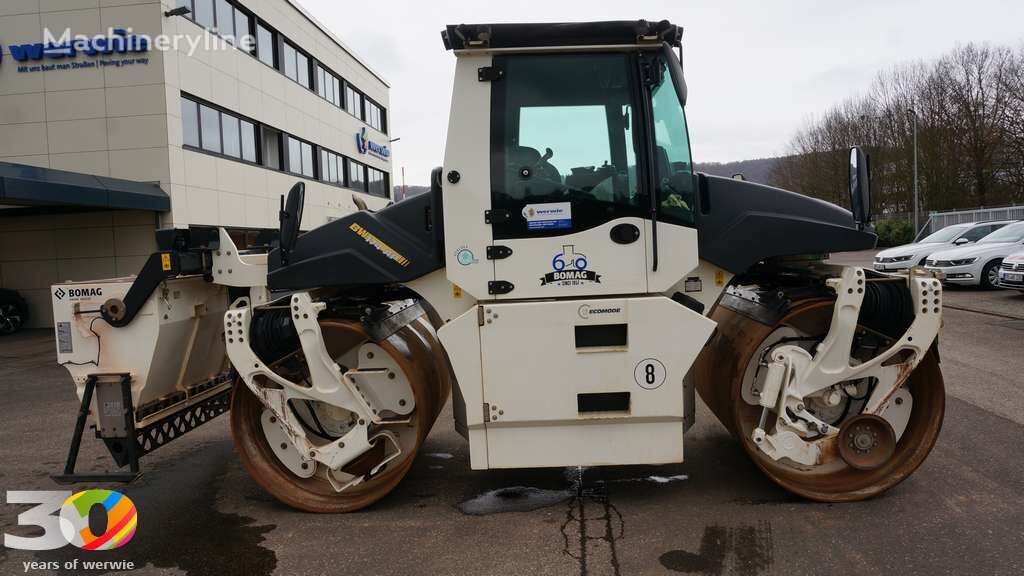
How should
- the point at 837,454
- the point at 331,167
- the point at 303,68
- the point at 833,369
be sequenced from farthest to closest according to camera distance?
1. the point at 331,167
2. the point at 303,68
3. the point at 837,454
4. the point at 833,369

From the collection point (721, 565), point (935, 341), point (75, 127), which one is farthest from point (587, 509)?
point (75, 127)

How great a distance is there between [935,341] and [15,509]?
5.98m

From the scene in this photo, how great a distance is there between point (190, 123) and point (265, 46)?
6.56m

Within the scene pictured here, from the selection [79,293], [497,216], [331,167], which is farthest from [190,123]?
[497,216]

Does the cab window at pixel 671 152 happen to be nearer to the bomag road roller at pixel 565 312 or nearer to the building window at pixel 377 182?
the bomag road roller at pixel 565 312

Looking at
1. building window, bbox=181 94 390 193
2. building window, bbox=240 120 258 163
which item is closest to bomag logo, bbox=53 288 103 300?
building window, bbox=181 94 390 193

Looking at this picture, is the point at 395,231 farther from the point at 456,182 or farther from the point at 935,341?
the point at 935,341

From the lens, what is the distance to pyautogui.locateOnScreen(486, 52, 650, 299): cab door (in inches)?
172

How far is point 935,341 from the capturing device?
450 cm

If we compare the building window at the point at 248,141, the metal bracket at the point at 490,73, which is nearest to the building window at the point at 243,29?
the building window at the point at 248,141

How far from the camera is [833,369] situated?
176 inches

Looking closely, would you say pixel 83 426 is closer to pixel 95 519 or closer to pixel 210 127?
pixel 95 519

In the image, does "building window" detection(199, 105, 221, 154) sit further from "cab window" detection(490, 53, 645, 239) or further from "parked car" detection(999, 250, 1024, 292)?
"parked car" detection(999, 250, 1024, 292)

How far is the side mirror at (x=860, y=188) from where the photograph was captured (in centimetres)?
445
